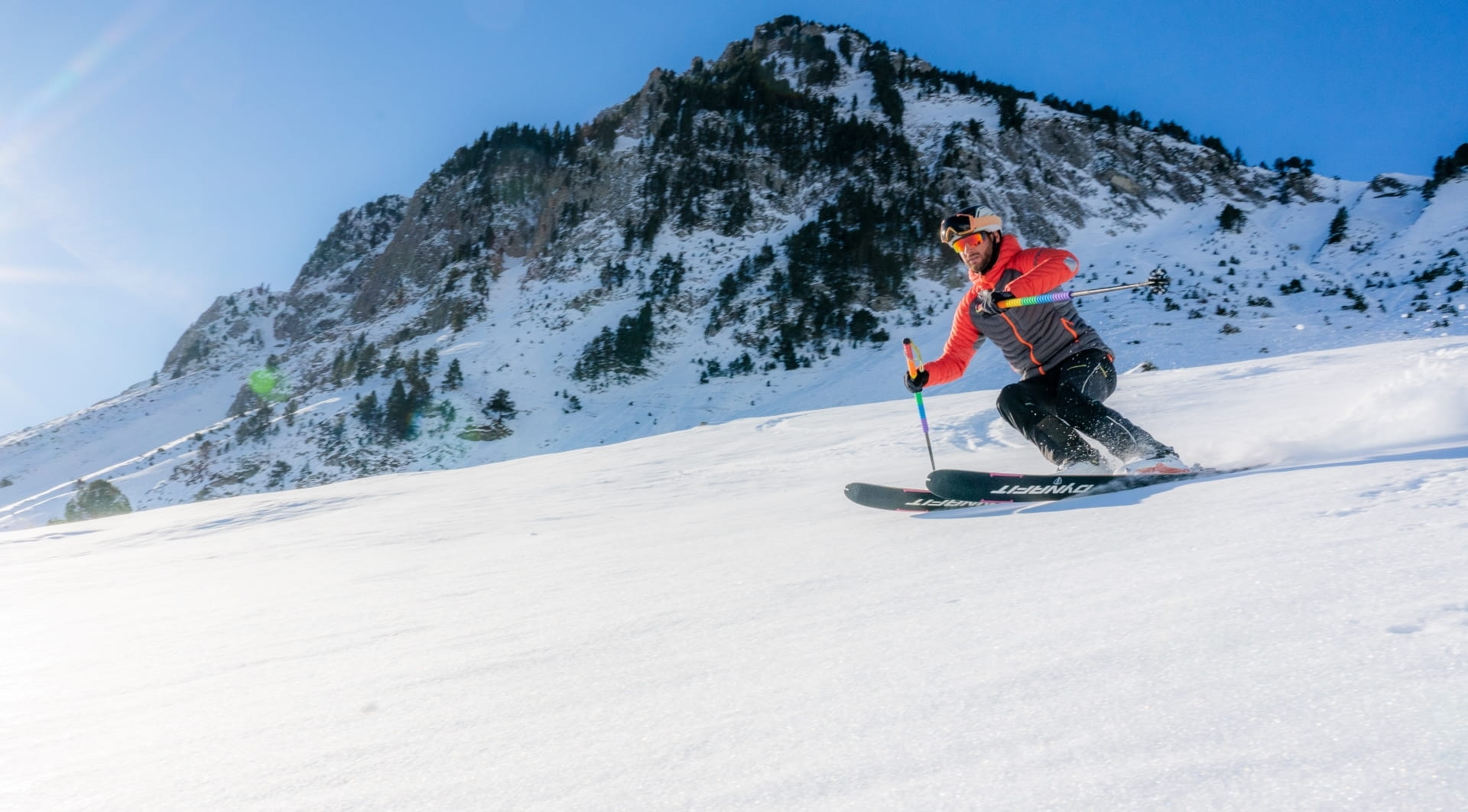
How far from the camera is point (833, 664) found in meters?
1.54

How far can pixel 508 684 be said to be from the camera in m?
1.68

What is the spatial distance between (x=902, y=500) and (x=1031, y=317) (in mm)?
1699

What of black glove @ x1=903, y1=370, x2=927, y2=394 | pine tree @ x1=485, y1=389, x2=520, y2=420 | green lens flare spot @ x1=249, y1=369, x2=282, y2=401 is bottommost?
black glove @ x1=903, y1=370, x2=927, y2=394

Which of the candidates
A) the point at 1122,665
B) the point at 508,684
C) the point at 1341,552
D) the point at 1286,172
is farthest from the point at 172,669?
the point at 1286,172

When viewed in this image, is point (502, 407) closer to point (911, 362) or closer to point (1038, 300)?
point (911, 362)

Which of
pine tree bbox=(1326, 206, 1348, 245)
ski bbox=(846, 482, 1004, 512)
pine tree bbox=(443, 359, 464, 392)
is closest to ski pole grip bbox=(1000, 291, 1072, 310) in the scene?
ski bbox=(846, 482, 1004, 512)

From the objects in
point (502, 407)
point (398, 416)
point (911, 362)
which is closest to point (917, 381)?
point (911, 362)

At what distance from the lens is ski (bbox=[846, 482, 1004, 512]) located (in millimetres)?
3715

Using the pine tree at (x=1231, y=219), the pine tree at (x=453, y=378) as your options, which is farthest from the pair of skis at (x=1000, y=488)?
the pine tree at (x=1231, y=219)

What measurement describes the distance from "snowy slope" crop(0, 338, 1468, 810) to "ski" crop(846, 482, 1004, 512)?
0.60 ft

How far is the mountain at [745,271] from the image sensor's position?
28.8 m

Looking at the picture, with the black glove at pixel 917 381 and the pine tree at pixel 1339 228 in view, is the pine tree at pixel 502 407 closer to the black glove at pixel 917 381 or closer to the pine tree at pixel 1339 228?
the black glove at pixel 917 381

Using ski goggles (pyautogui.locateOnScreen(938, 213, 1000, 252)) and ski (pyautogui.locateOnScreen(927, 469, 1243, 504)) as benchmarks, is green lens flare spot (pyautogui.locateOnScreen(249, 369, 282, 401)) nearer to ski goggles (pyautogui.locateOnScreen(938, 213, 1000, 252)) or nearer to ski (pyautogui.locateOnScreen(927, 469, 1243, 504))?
ski goggles (pyautogui.locateOnScreen(938, 213, 1000, 252))

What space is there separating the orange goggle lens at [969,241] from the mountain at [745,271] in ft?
48.2
